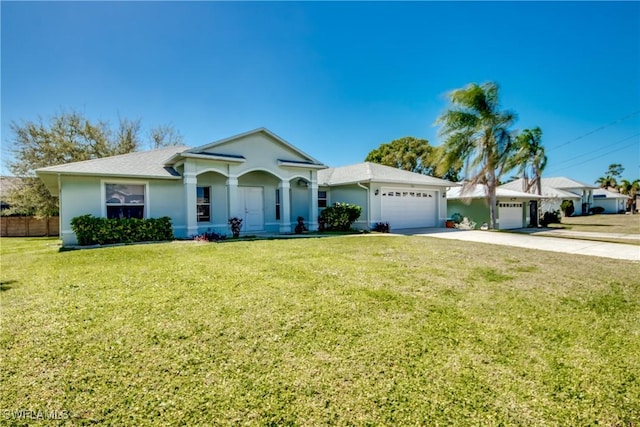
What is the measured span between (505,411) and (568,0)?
15.7 metres

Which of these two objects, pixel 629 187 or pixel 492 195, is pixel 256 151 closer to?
pixel 492 195

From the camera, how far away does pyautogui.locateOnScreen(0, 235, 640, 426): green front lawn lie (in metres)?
2.54

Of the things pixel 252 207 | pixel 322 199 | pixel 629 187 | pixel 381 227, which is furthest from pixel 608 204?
pixel 252 207

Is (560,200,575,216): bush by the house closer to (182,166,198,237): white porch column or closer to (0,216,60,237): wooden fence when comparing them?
(182,166,198,237): white porch column

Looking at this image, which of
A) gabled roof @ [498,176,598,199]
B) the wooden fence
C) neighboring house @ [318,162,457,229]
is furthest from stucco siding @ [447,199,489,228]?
the wooden fence

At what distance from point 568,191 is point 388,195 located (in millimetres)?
40900

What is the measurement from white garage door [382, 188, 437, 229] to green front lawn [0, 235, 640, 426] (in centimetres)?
1152

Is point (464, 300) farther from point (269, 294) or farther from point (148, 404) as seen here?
point (148, 404)

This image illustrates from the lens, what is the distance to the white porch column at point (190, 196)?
13047 mm

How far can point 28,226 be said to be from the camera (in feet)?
70.4

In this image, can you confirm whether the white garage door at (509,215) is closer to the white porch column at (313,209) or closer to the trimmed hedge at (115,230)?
the white porch column at (313,209)

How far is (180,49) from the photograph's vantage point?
42.4 feet

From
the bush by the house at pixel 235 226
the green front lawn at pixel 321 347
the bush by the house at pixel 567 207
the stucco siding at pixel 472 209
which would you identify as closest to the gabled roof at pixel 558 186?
the bush by the house at pixel 567 207

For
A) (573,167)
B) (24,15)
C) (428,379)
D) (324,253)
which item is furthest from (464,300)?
(573,167)
